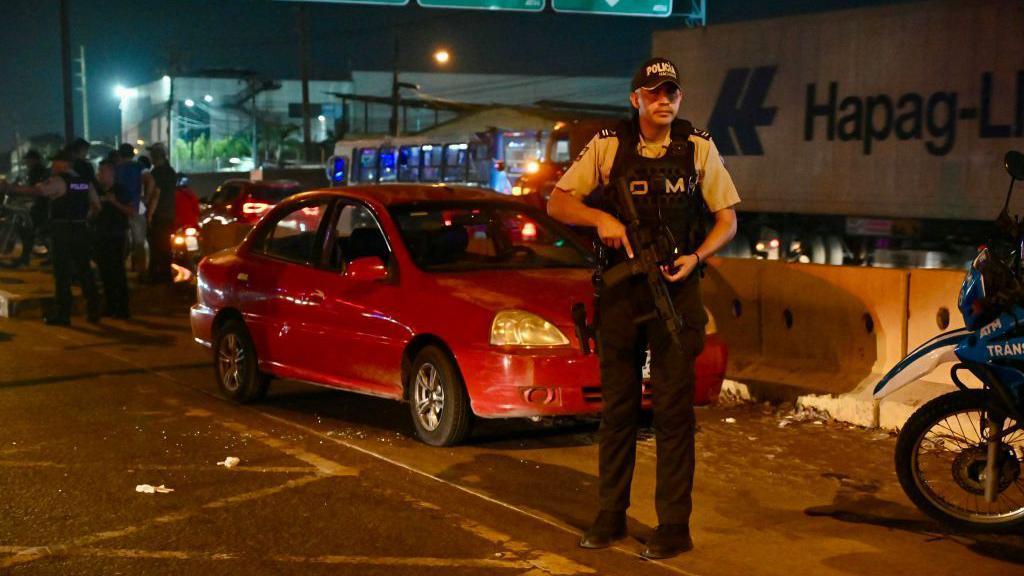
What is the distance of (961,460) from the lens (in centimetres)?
576

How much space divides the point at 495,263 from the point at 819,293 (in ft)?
7.49

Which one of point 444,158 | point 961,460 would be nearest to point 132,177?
point 961,460

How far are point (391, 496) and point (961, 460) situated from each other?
104 inches

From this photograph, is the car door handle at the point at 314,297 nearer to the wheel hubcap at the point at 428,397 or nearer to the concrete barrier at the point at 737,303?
the wheel hubcap at the point at 428,397

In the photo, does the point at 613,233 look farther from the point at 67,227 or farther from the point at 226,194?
the point at 226,194

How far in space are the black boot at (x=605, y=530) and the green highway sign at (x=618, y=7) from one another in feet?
48.9

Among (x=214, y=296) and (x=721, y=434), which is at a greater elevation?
(x=214, y=296)

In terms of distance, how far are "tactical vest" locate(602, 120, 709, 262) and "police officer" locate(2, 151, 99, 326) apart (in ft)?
30.4

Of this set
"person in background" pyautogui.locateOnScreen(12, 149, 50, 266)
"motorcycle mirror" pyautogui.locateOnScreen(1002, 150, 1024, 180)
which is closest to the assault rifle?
"motorcycle mirror" pyautogui.locateOnScreen(1002, 150, 1024, 180)

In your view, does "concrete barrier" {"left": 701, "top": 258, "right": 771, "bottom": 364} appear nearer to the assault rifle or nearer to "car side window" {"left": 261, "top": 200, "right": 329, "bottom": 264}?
"car side window" {"left": 261, "top": 200, "right": 329, "bottom": 264}

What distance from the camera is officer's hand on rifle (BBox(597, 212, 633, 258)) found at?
5.01 meters

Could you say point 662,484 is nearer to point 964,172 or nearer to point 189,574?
point 189,574

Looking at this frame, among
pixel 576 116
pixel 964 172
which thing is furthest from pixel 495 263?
pixel 576 116

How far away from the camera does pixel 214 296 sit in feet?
30.8
